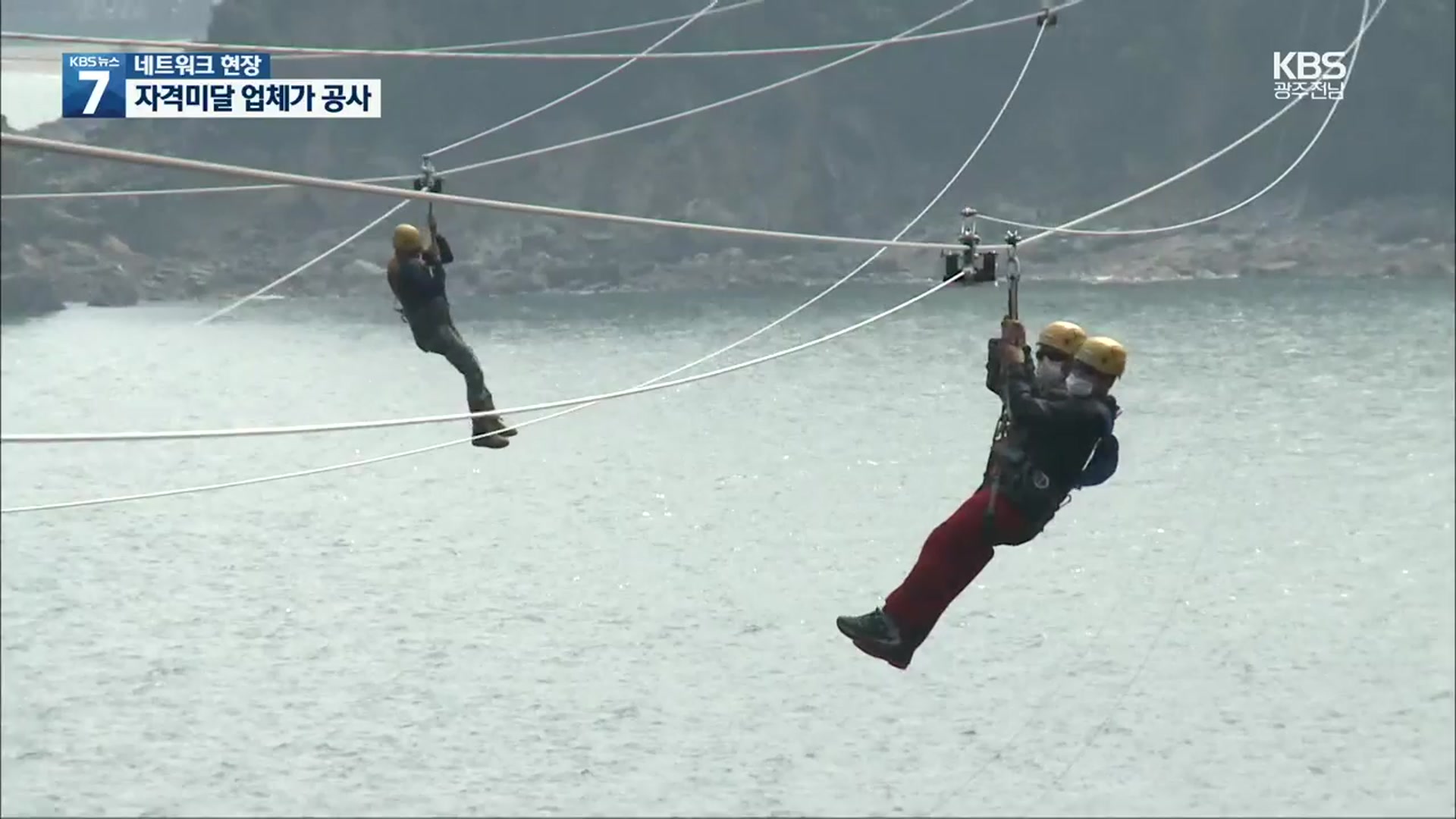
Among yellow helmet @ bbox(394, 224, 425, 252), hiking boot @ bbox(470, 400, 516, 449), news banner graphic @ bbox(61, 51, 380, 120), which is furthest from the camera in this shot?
news banner graphic @ bbox(61, 51, 380, 120)

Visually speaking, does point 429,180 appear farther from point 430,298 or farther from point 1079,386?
point 1079,386

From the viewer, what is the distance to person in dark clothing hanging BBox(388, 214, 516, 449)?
17.3 m

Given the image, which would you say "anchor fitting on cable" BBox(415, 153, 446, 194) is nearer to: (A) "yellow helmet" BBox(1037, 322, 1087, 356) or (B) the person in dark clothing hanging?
(B) the person in dark clothing hanging

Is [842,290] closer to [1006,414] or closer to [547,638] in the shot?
[547,638]

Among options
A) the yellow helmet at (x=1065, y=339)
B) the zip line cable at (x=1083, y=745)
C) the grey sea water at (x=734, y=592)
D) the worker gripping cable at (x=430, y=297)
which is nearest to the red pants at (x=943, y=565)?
the yellow helmet at (x=1065, y=339)

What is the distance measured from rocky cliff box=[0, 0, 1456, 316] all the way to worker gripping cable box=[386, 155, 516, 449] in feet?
432

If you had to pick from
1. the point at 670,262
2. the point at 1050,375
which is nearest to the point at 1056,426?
the point at 1050,375

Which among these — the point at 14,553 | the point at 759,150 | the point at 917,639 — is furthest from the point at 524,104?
the point at 917,639

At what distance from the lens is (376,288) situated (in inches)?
6299

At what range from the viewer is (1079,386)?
1253 cm

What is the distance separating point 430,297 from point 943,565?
6326 mm

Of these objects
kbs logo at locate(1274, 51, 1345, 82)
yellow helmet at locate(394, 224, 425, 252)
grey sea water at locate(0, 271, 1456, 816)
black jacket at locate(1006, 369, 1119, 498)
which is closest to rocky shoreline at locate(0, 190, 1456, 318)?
grey sea water at locate(0, 271, 1456, 816)

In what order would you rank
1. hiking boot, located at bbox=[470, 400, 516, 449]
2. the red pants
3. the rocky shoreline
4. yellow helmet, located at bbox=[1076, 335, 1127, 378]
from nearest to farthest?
yellow helmet, located at bbox=[1076, 335, 1127, 378], the red pants, hiking boot, located at bbox=[470, 400, 516, 449], the rocky shoreline

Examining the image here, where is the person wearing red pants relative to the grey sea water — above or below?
above
